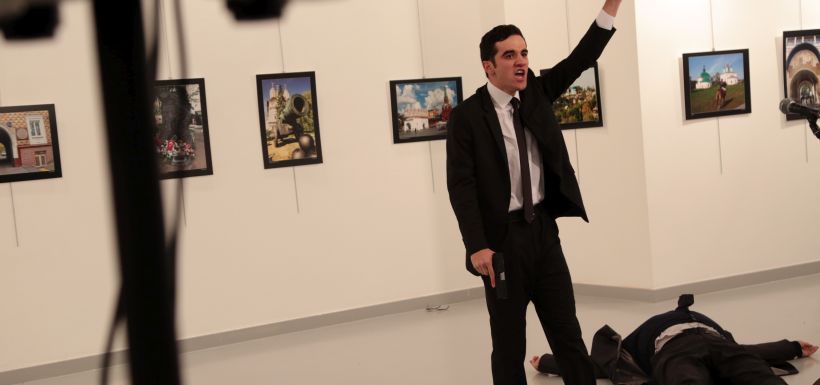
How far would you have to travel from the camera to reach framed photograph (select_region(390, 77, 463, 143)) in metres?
7.17

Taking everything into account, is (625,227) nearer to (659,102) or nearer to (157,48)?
(659,102)

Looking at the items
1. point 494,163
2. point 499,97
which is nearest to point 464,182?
point 494,163

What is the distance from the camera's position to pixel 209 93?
666cm

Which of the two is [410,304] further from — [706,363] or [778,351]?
[706,363]

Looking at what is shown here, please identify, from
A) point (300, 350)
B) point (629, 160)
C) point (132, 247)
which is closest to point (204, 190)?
point (300, 350)

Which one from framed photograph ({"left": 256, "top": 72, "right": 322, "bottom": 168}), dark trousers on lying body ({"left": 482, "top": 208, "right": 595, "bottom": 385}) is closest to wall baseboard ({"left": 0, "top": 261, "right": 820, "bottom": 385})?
framed photograph ({"left": 256, "top": 72, "right": 322, "bottom": 168})

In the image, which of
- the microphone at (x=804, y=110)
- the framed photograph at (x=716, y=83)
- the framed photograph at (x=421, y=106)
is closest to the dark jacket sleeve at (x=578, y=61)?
the microphone at (x=804, y=110)

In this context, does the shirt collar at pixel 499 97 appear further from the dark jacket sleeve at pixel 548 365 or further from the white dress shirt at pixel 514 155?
the dark jacket sleeve at pixel 548 365

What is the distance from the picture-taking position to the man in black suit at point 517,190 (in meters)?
3.43

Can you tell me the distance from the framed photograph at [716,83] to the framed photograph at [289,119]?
9.97ft

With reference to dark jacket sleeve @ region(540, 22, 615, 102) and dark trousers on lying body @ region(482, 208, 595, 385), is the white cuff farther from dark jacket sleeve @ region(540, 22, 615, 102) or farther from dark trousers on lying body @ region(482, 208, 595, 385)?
dark trousers on lying body @ region(482, 208, 595, 385)

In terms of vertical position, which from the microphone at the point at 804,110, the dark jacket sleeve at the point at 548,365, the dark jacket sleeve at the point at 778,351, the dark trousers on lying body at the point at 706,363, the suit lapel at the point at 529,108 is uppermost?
the suit lapel at the point at 529,108

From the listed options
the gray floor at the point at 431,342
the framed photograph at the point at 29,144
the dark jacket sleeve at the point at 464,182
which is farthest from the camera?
the framed photograph at the point at 29,144

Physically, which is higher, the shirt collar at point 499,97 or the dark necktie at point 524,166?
the shirt collar at point 499,97
